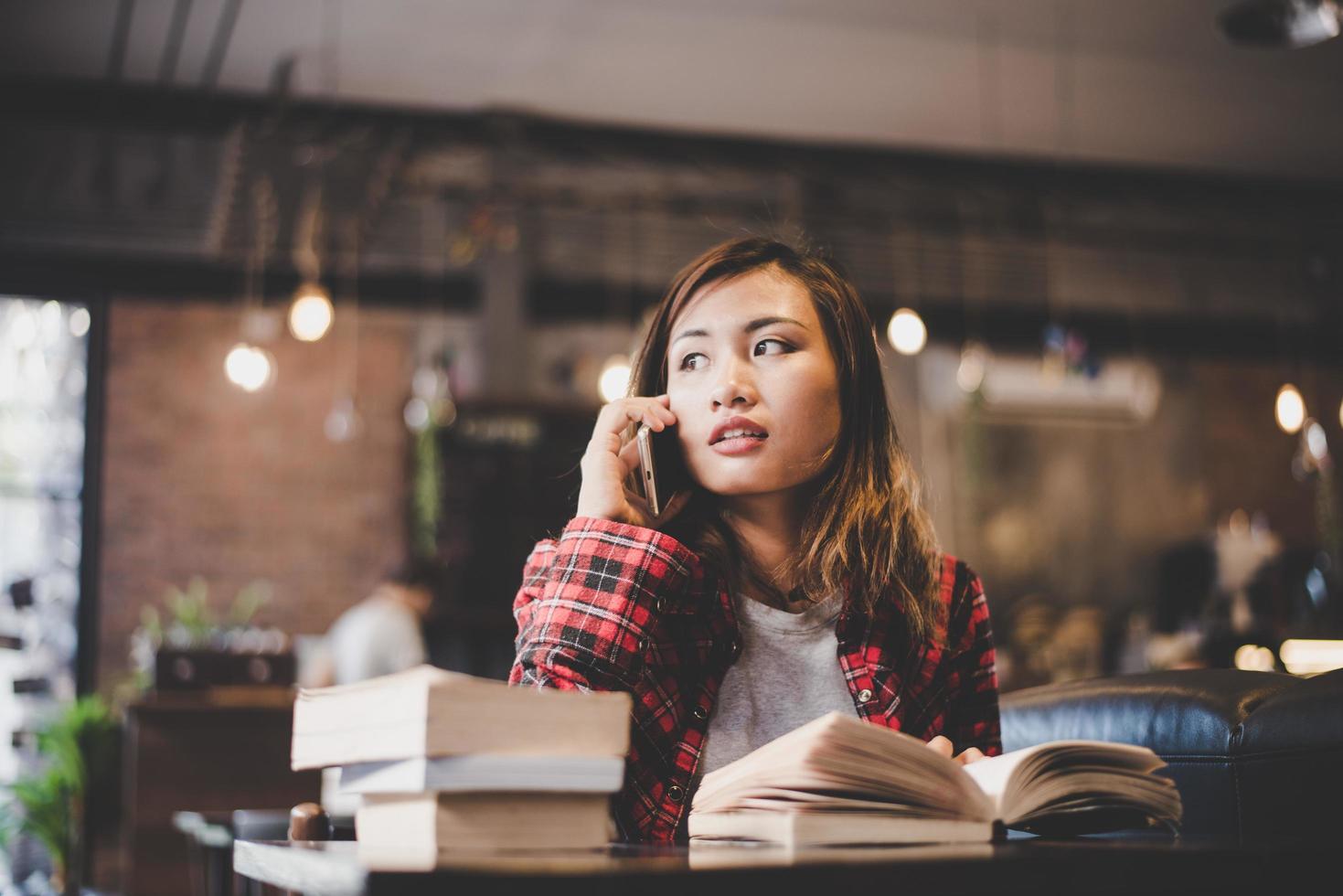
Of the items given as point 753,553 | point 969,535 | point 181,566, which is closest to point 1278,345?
point 969,535

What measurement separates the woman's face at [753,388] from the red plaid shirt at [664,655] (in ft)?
0.43

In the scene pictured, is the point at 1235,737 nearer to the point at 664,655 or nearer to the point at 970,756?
the point at 970,756

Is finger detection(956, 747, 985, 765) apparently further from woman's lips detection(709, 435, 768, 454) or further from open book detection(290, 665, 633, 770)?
open book detection(290, 665, 633, 770)

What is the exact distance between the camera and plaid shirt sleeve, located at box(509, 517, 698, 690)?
1224 mm

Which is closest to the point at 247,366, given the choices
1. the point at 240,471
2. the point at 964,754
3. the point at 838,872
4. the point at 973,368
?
the point at 240,471

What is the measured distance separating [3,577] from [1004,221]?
19.1 ft

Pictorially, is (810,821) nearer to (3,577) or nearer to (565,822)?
(565,822)

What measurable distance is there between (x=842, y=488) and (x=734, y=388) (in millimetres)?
195

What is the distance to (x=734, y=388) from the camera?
1396mm

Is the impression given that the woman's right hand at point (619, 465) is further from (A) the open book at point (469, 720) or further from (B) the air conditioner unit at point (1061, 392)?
(B) the air conditioner unit at point (1061, 392)

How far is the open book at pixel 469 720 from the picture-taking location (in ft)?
2.72

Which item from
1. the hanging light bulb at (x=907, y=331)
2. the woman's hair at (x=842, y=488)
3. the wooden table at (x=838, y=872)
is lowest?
the wooden table at (x=838, y=872)

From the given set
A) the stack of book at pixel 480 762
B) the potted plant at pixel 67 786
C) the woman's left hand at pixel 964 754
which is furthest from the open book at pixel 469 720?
the potted plant at pixel 67 786

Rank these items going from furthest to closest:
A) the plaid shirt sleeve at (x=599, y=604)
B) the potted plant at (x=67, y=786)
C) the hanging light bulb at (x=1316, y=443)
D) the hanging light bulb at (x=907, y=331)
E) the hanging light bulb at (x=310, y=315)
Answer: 1. the hanging light bulb at (x=907, y=331)
2. the hanging light bulb at (x=1316, y=443)
3. the potted plant at (x=67, y=786)
4. the hanging light bulb at (x=310, y=315)
5. the plaid shirt sleeve at (x=599, y=604)
